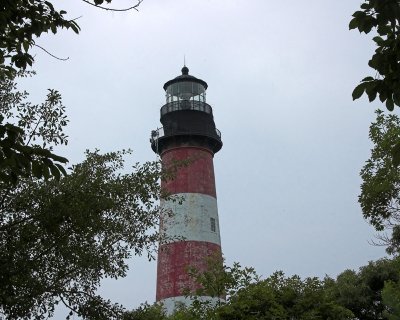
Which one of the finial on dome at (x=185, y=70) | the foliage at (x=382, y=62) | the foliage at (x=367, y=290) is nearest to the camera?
the foliage at (x=382, y=62)

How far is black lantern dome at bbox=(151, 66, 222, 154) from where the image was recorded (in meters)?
32.8

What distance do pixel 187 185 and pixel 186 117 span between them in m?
4.80

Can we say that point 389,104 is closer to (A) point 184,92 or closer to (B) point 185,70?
(A) point 184,92

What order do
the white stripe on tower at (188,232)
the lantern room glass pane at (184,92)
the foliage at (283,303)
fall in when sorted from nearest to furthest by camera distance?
the foliage at (283,303), the white stripe on tower at (188,232), the lantern room glass pane at (184,92)

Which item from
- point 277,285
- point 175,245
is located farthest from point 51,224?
point 175,245

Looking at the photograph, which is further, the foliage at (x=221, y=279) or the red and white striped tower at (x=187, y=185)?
the red and white striped tower at (x=187, y=185)

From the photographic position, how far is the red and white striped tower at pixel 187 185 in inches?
1134

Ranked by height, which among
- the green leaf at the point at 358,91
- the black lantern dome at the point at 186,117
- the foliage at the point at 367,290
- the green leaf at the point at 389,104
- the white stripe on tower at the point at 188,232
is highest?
the black lantern dome at the point at 186,117

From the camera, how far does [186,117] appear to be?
33469 millimetres

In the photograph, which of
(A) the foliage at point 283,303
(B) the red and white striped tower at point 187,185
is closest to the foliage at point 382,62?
(A) the foliage at point 283,303

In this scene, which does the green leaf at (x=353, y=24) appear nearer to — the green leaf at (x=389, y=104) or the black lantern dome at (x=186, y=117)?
the green leaf at (x=389, y=104)

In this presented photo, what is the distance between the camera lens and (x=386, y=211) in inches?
697

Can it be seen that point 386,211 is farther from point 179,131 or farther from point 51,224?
point 179,131

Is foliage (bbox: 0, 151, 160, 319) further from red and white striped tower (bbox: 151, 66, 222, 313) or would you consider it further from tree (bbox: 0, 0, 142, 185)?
red and white striped tower (bbox: 151, 66, 222, 313)
